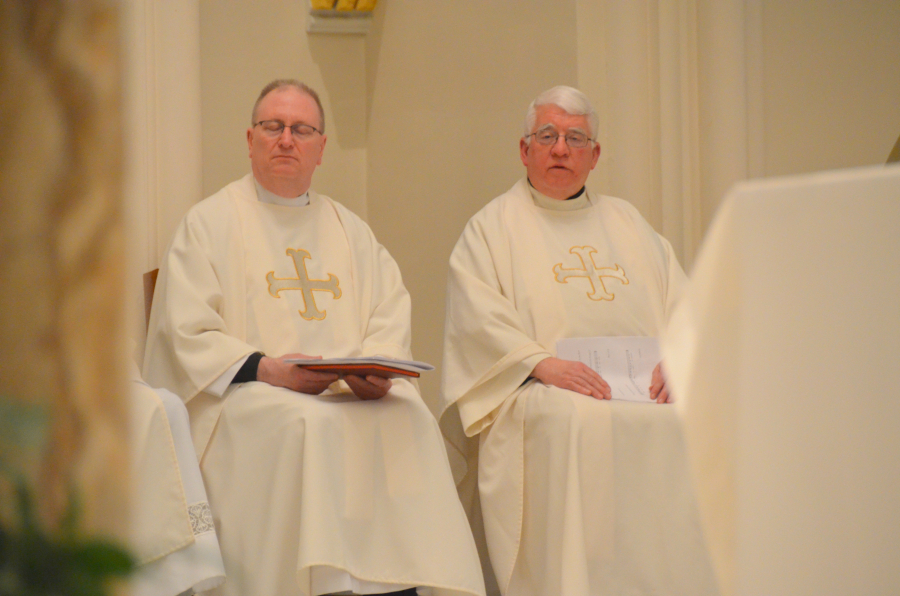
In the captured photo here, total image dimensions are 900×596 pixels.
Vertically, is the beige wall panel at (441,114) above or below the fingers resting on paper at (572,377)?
above

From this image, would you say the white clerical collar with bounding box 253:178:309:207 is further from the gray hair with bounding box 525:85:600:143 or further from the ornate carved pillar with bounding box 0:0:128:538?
the ornate carved pillar with bounding box 0:0:128:538

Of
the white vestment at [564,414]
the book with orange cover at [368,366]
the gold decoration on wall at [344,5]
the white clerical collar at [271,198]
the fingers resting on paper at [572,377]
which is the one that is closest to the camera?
the book with orange cover at [368,366]

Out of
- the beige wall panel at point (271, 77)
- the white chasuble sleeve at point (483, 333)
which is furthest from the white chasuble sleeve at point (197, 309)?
the beige wall panel at point (271, 77)

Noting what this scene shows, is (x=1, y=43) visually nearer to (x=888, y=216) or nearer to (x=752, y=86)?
(x=888, y=216)

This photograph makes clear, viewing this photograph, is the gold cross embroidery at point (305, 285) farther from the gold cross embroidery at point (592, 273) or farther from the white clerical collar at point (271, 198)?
the gold cross embroidery at point (592, 273)

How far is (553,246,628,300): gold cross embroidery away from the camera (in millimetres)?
4516

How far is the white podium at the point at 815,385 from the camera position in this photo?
1.12m

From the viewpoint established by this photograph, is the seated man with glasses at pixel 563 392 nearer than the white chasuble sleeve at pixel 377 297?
Yes

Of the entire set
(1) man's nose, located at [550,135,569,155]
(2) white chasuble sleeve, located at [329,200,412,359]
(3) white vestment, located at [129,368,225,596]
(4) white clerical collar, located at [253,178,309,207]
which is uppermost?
(1) man's nose, located at [550,135,569,155]

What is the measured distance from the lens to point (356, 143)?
21.9ft

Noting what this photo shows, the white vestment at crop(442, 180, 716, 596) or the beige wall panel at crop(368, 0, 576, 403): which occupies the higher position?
the beige wall panel at crop(368, 0, 576, 403)

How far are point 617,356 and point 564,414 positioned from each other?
54cm

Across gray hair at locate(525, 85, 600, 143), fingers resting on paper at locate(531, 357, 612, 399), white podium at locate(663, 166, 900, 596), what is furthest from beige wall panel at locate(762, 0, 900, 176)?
white podium at locate(663, 166, 900, 596)

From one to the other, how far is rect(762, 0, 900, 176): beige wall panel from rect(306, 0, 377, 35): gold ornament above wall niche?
2.69 meters
